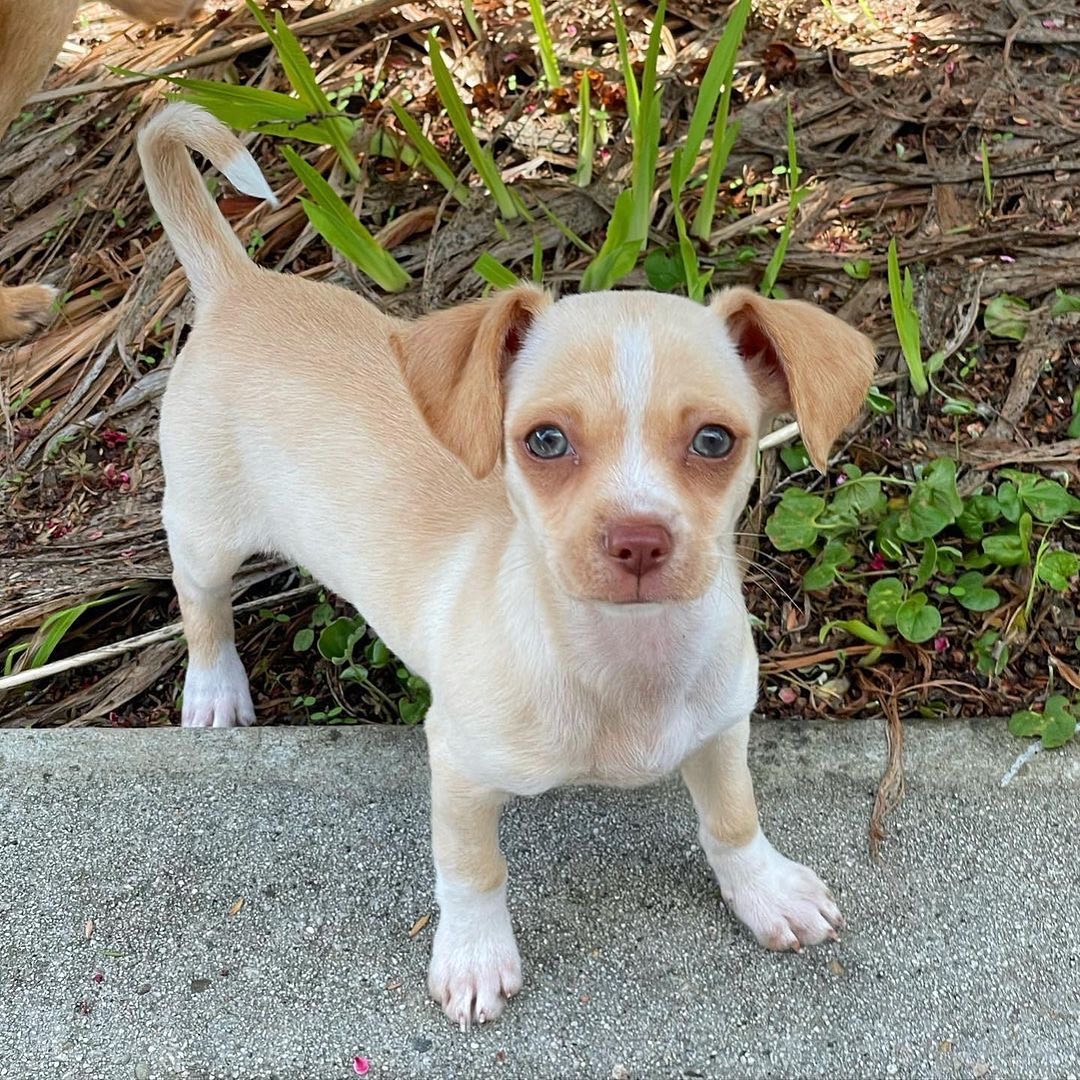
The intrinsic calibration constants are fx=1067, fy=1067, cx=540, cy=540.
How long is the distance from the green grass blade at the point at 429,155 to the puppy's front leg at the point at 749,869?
1.91m

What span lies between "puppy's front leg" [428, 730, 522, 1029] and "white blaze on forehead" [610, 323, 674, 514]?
75 centimetres

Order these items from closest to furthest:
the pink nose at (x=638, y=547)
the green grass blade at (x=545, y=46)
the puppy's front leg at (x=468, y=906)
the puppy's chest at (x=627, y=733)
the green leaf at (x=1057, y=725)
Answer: the pink nose at (x=638, y=547) → the puppy's chest at (x=627, y=733) → the puppy's front leg at (x=468, y=906) → the green leaf at (x=1057, y=725) → the green grass blade at (x=545, y=46)

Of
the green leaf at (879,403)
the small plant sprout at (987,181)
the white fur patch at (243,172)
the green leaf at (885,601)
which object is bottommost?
the green leaf at (885,601)

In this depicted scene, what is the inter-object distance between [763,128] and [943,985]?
271cm

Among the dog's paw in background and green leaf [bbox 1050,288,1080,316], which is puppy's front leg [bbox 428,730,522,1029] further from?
the dog's paw in background

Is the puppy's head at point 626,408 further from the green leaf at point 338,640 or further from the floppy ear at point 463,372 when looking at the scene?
the green leaf at point 338,640

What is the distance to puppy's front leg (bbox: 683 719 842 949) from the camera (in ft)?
7.06

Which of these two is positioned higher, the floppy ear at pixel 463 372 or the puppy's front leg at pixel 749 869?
the floppy ear at pixel 463 372

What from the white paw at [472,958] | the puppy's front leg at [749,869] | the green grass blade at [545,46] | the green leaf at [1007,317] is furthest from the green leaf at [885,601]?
the green grass blade at [545,46]

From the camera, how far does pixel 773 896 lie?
220 cm

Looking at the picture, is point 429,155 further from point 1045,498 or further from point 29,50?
point 1045,498

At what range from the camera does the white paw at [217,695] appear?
9.35 feet

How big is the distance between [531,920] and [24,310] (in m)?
2.76

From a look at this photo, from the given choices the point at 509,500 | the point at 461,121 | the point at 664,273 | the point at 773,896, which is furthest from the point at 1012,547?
the point at 461,121
